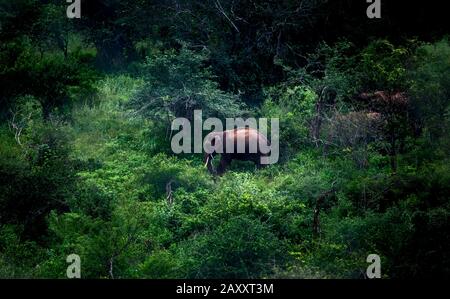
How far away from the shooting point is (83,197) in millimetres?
12750

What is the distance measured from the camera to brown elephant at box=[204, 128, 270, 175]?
50.1 feet

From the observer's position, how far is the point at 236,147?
602 inches

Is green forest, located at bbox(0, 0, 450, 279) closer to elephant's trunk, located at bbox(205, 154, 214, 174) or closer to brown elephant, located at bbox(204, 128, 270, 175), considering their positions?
brown elephant, located at bbox(204, 128, 270, 175)

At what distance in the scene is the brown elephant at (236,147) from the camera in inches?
601

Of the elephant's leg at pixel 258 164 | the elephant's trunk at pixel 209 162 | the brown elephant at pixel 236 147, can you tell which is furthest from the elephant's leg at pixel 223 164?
the elephant's leg at pixel 258 164

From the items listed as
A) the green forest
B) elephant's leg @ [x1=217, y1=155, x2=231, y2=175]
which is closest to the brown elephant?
elephant's leg @ [x1=217, y1=155, x2=231, y2=175]

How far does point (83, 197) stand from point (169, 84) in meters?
4.84

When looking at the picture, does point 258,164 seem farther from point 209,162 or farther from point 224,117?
point 224,117

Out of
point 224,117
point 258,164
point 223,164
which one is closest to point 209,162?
point 223,164

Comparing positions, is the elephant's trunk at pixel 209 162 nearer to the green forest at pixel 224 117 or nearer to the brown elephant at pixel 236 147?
the brown elephant at pixel 236 147

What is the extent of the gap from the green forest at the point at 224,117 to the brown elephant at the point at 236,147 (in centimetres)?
30

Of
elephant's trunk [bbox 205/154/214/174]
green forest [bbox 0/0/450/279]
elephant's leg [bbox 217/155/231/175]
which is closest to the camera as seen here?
green forest [bbox 0/0/450/279]
